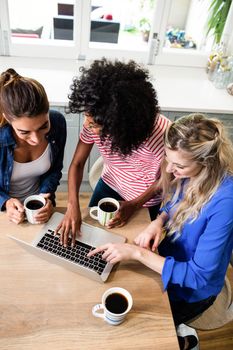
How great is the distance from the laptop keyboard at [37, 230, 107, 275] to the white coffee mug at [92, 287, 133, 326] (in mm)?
118

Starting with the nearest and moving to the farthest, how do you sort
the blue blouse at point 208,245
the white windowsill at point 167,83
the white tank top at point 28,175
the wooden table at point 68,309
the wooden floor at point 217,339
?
1. the wooden table at point 68,309
2. the blue blouse at point 208,245
3. the white tank top at point 28,175
4. the wooden floor at point 217,339
5. the white windowsill at point 167,83

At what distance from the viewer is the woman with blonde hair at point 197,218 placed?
3.39 feet

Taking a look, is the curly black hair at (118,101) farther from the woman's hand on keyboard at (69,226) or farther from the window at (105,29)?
the window at (105,29)

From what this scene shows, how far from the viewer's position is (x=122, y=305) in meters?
0.94

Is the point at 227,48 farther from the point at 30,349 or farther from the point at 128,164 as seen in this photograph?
the point at 30,349

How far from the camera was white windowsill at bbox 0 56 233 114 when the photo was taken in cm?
214

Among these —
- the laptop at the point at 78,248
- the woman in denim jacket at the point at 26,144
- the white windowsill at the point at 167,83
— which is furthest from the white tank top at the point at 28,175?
the white windowsill at the point at 167,83

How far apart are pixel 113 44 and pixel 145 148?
1.57 meters

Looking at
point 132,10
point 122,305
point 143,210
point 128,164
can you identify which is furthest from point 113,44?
point 122,305

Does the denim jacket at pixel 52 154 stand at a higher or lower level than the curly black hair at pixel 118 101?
lower

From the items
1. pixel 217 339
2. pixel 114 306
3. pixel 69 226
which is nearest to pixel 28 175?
pixel 69 226

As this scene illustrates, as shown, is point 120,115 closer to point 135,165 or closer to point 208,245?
point 135,165

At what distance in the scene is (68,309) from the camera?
3.15 feet

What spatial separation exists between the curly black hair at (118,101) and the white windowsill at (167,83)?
0.91 m
